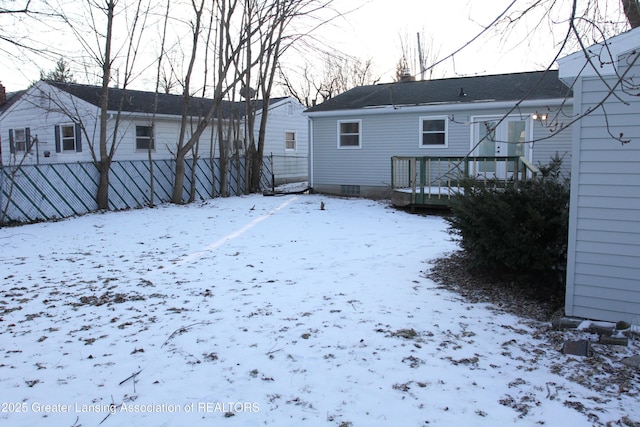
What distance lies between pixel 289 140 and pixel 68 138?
31.8ft

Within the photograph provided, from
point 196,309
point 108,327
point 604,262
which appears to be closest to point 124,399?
point 108,327

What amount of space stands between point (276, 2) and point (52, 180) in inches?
322

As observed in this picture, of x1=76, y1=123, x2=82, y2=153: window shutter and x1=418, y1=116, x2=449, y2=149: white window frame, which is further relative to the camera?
x1=76, y1=123, x2=82, y2=153: window shutter

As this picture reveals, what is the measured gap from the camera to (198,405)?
3059mm

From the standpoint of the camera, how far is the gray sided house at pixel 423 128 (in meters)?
13.3

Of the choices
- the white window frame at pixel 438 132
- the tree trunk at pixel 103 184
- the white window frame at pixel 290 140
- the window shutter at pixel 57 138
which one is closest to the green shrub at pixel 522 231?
the white window frame at pixel 438 132

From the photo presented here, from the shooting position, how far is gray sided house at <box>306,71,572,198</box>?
1327 cm

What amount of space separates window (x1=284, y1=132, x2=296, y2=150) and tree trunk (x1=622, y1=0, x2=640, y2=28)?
17443mm

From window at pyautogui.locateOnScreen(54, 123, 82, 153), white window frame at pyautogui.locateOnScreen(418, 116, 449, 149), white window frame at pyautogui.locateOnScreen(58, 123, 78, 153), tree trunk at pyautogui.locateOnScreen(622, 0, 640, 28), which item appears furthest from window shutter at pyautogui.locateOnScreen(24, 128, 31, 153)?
tree trunk at pyautogui.locateOnScreen(622, 0, 640, 28)

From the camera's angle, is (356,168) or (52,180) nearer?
(52,180)

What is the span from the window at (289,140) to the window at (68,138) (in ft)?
30.0

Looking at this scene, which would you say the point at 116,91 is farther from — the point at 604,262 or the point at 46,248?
the point at 604,262

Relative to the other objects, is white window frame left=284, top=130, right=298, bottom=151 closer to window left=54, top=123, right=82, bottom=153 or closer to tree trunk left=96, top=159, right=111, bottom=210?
window left=54, top=123, right=82, bottom=153

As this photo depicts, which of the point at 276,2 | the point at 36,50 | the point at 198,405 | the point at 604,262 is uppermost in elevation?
the point at 276,2
